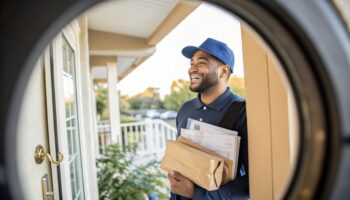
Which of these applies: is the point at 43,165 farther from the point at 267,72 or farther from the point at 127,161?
the point at 127,161

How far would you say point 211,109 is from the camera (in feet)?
4.36

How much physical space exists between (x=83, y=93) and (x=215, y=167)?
186 centimetres

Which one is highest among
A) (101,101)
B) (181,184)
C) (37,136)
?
(101,101)

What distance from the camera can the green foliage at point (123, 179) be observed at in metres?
2.92

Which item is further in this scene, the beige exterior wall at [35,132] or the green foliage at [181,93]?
the green foliage at [181,93]

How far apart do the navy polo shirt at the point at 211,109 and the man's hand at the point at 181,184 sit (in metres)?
0.28

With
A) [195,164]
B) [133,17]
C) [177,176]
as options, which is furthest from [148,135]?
[195,164]

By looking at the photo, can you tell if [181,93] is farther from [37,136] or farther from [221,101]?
[37,136]

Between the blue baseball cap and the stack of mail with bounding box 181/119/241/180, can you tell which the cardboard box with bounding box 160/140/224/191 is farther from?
the blue baseball cap

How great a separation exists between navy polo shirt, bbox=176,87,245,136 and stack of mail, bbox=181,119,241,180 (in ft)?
0.20

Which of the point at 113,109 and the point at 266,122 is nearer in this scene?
the point at 266,122

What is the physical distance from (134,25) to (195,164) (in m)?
2.17

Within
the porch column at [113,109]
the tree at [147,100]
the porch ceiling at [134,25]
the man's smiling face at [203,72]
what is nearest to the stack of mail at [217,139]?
the man's smiling face at [203,72]

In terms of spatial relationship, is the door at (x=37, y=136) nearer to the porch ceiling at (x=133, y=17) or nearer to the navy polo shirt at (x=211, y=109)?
the navy polo shirt at (x=211, y=109)
